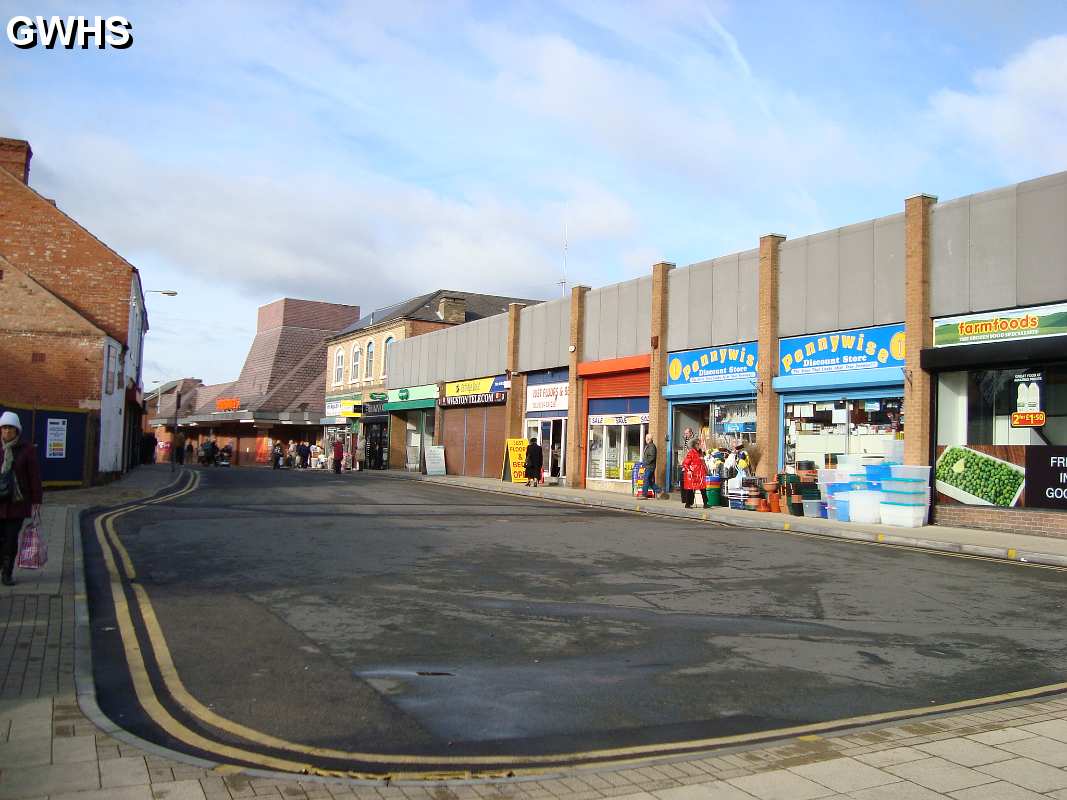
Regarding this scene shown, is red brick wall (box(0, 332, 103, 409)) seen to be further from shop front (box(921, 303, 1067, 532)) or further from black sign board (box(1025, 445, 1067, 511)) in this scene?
black sign board (box(1025, 445, 1067, 511))

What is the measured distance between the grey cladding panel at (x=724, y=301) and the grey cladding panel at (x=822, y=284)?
2.52 m

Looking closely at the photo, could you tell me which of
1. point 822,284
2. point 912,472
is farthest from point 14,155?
point 912,472

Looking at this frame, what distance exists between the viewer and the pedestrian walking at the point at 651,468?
24.0m

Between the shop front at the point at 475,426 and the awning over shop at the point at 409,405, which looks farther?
the awning over shop at the point at 409,405

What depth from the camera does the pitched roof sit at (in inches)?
1853

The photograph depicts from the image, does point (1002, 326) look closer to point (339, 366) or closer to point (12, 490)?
point (12, 490)

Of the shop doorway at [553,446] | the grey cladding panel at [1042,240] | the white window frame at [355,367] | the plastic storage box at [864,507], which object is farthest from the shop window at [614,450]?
the white window frame at [355,367]

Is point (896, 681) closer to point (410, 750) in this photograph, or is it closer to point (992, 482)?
point (410, 750)

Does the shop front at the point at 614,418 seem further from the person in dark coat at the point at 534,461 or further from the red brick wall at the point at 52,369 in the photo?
the red brick wall at the point at 52,369

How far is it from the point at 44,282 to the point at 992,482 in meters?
30.9

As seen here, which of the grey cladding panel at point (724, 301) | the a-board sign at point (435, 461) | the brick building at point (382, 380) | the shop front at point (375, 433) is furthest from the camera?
the shop front at point (375, 433)

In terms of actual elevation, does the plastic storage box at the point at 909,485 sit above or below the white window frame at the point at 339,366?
below

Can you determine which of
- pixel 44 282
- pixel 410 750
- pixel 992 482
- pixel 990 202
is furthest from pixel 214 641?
pixel 44 282

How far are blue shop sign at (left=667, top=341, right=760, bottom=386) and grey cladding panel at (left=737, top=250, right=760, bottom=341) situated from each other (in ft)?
1.14
